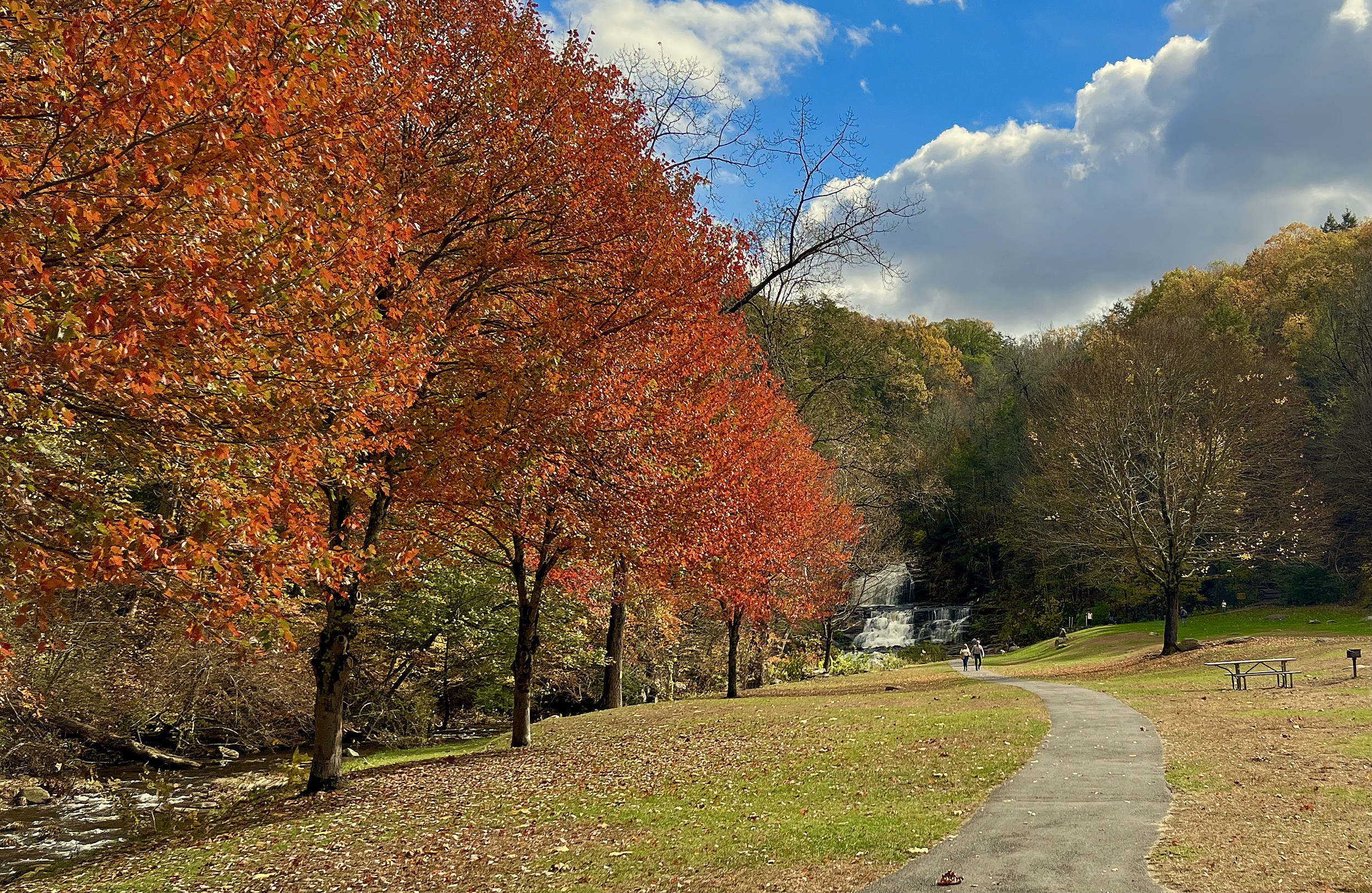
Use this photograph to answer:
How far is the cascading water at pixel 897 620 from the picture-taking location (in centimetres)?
5166

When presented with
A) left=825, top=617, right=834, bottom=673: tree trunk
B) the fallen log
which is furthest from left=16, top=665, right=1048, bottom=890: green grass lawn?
left=825, top=617, right=834, bottom=673: tree trunk

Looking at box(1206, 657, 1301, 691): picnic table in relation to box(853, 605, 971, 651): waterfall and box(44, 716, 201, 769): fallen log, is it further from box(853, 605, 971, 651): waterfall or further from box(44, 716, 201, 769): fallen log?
box(853, 605, 971, 651): waterfall

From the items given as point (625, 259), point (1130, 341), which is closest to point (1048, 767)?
point (625, 259)

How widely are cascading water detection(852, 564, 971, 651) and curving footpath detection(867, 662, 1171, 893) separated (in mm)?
38680

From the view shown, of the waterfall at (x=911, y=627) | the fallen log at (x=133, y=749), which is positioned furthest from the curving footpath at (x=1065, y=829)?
the waterfall at (x=911, y=627)

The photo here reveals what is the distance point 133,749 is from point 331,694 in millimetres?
10852

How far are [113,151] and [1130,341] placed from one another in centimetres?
3737

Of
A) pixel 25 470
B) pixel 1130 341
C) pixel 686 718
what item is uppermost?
pixel 1130 341

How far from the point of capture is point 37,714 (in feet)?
51.4

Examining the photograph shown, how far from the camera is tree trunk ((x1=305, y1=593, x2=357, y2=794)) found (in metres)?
11.9

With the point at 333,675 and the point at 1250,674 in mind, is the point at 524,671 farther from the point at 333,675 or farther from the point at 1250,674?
the point at 1250,674

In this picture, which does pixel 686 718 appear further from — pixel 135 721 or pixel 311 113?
pixel 311 113

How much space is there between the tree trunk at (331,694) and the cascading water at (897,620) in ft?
132

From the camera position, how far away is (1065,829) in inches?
298
